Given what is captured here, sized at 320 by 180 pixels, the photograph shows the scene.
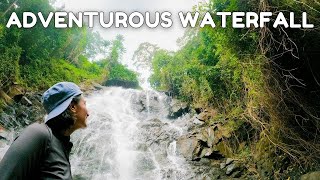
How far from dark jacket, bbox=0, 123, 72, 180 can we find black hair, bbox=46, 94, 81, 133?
0.06m

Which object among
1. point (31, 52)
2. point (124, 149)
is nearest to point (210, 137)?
point (124, 149)

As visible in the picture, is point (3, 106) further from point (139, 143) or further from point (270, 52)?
point (270, 52)

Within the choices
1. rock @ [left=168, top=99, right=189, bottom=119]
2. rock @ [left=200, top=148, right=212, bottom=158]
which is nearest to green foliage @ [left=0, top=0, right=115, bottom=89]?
rock @ [left=168, top=99, right=189, bottom=119]

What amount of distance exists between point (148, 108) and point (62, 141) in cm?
2080

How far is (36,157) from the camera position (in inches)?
61.6

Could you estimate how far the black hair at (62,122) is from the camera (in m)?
1.80

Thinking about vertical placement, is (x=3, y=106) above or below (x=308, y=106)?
below

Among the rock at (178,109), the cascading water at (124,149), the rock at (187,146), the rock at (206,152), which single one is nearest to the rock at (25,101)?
the cascading water at (124,149)

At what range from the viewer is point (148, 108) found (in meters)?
22.6

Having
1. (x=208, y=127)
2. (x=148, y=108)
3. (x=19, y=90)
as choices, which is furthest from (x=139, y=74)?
(x=208, y=127)

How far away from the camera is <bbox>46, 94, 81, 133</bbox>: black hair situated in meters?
1.80

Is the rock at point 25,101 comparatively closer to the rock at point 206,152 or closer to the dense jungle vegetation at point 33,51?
the dense jungle vegetation at point 33,51

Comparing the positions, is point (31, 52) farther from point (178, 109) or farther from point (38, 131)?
point (38, 131)

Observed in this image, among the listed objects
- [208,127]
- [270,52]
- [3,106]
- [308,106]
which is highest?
[270,52]
